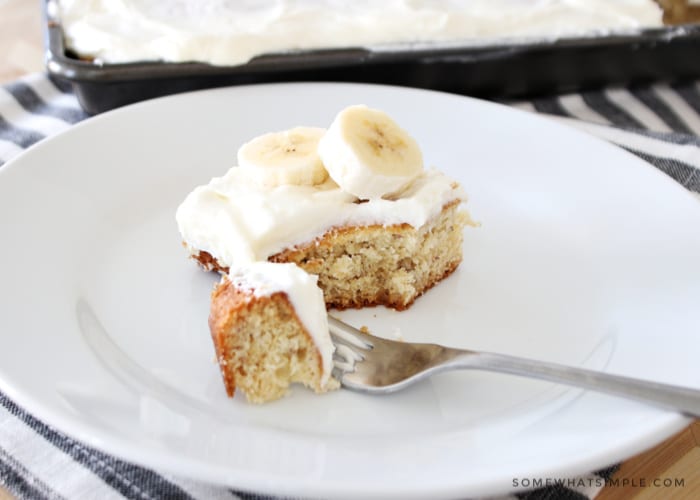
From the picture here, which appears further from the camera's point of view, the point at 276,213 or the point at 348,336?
the point at 276,213

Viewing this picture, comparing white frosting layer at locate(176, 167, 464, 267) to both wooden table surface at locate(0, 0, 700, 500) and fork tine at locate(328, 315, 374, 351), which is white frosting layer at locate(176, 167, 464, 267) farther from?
wooden table surface at locate(0, 0, 700, 500)

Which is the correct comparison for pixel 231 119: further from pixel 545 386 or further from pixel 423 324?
pixel 545 386

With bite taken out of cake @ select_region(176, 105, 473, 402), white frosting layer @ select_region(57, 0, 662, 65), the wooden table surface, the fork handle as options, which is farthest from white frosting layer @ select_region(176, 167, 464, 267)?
white frosting layer @ select_region(57, 0, 662, 65)

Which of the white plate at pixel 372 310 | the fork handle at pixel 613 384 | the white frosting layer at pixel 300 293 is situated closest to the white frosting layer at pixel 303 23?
the white plate at pixel 372 310

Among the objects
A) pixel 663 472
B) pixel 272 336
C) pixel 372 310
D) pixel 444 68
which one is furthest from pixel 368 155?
pixel 444 68

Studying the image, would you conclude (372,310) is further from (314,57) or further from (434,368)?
(314,57)

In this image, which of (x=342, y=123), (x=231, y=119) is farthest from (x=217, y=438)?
(x=231, y=119)
